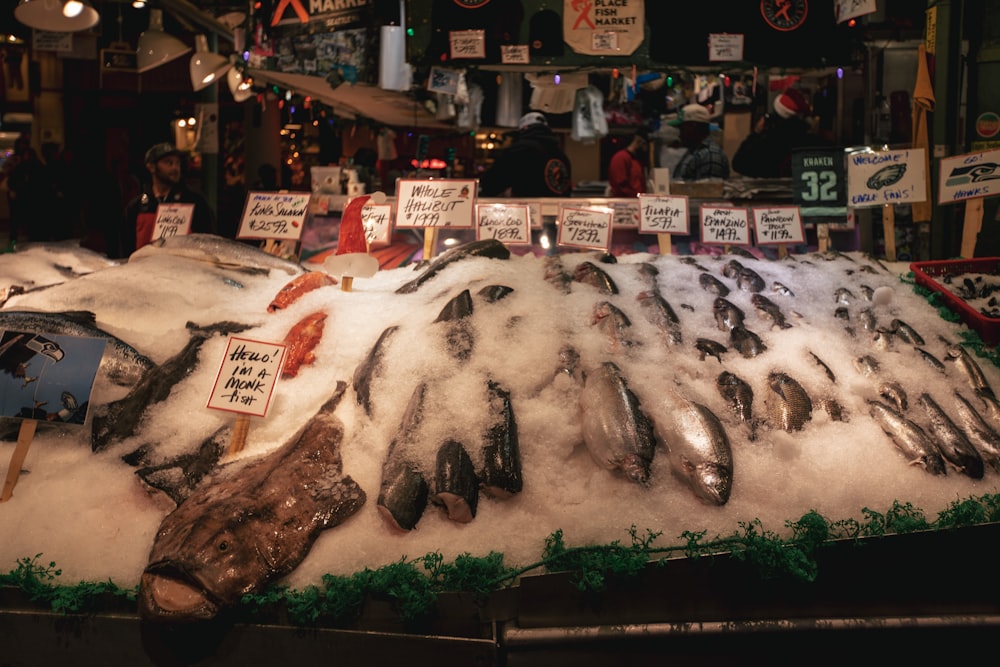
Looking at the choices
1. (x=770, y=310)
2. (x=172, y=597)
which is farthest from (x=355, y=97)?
(x=172, y=597)

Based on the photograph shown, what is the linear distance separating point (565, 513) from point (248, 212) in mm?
3383

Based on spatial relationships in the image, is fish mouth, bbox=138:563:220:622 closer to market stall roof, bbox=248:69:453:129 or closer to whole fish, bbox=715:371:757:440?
whole fish, bbox=715:371:757:440

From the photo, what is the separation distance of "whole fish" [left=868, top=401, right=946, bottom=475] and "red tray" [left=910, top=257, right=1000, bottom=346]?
0.99 metres

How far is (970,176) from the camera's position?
4039 millimetres

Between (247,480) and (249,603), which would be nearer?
(249,603)

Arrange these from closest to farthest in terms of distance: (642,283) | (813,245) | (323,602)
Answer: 1. (323,602)
2. (642,283)
3. (813,245)

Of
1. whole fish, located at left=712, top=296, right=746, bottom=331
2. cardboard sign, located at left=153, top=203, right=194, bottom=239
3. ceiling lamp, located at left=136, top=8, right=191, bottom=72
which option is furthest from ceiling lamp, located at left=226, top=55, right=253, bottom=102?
whole fish, located at left=712, top=296, right=746, bottom=331

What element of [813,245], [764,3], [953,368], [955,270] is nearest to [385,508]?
[953,368]

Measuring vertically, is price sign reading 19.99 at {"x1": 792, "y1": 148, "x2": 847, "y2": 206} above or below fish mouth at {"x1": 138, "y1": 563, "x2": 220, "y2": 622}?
above

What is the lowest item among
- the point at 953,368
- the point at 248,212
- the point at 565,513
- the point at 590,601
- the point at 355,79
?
the point at 590,601

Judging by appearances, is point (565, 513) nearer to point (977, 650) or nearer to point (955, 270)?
point (977, 650)

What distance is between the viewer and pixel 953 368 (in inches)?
117

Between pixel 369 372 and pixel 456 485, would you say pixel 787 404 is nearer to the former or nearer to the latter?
pixel 456 485

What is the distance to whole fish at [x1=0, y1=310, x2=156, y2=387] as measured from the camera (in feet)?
9.14
